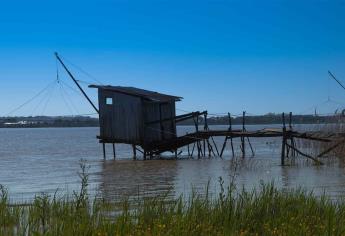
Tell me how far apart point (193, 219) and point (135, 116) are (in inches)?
960

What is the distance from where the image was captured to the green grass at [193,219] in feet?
25.1

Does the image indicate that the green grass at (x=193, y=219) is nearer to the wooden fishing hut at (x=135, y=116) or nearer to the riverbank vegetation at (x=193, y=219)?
the riverbank vegetation at (x=193, y=219)

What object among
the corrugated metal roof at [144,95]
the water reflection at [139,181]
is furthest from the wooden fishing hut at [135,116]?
the water reflection at [139,181]

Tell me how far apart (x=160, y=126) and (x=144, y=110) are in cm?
173

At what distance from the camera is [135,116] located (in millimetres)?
32406

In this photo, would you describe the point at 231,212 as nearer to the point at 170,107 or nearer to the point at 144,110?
the point at 144,110

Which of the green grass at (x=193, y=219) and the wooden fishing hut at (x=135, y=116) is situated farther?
the wooden fishing hut at (x=135, y=116)

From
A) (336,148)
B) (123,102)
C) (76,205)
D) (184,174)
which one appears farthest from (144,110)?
(76,205)

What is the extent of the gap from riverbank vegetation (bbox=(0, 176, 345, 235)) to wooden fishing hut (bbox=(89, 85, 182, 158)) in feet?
73.7

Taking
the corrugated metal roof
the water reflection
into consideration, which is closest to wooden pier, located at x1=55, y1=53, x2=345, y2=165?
the corrugated metal roof

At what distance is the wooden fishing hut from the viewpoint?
32375 mm

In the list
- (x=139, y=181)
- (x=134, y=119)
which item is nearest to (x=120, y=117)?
(x=134, y=119)

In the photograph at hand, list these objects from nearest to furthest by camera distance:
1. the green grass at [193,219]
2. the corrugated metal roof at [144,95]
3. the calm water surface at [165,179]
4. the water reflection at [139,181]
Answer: the green grass at [193,219] → the water reflection at [139,181] → the calm water surface at [165,179] → the corrugated metal roof at [144,95]

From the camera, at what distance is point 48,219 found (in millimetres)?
8859
